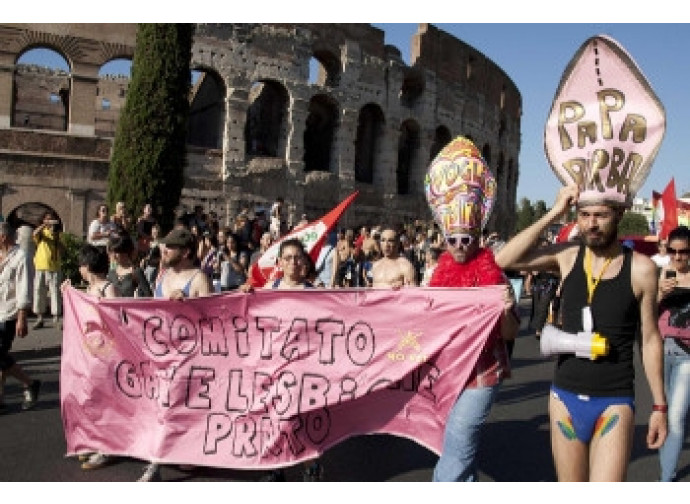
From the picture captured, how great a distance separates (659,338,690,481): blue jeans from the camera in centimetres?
520

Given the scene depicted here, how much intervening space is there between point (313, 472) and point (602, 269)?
2.63 metres

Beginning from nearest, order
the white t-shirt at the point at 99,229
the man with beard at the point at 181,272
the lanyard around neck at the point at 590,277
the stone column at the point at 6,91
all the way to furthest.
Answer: the lanyard around neck at the point at 590,277 < the man with beard at the point at 181,272 < the white t-shirt at the point at 99,229 < the stone column at the point at 6,91

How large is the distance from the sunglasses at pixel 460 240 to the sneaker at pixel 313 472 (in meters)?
1.97

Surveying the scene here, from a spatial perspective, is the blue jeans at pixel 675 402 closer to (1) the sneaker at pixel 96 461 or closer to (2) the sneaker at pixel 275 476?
(2) the sneaker at pixel 275 476

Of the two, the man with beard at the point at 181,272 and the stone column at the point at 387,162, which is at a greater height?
the stone column at the point at 387,162

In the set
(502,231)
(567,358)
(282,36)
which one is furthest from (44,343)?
(502,231)

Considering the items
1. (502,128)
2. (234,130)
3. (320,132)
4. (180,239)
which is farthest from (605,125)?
(502,128)

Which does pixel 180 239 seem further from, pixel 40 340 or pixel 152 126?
pixel 152 126

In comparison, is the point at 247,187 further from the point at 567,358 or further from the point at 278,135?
the point at 567,358

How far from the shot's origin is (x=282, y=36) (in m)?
25.5

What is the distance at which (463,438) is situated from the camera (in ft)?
13.0

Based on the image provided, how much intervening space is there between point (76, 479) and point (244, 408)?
1291mm

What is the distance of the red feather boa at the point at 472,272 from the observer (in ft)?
14.4

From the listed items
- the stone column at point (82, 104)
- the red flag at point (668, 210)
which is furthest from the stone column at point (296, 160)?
the red flag at point (668, 210)
